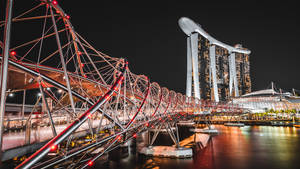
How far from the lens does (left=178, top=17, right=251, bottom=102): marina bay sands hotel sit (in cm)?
9900

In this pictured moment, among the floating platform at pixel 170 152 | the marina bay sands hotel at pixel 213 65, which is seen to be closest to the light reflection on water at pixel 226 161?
the floating platform at pixel 170 152

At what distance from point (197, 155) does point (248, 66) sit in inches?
6223

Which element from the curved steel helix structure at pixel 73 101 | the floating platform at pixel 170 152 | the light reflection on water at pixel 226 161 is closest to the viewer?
the curved steel helix structure at pixel 73 101

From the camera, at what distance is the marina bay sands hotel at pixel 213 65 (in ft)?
325

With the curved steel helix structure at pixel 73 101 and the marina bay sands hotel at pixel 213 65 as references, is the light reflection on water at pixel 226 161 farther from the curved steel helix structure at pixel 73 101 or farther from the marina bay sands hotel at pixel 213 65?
the marina bay sands hotel at pixel 213 65

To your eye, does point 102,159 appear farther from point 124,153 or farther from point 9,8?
point 9,8

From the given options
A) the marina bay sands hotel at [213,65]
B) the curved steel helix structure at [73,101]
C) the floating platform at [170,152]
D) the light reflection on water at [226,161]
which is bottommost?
the light reflection on water at [226,161]

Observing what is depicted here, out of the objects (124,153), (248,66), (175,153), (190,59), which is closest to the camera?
(175,153)

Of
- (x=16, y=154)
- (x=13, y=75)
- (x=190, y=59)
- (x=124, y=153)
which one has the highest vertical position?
(x=190, y=59)

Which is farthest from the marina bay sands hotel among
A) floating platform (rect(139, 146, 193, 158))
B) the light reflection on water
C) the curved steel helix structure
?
the curved steel helix structure

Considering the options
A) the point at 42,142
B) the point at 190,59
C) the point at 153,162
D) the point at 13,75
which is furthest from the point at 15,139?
the point at 190,59

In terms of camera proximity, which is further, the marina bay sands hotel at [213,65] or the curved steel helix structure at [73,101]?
the marina bay sands hotel at [213,65]

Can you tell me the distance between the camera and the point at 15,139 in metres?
7.34

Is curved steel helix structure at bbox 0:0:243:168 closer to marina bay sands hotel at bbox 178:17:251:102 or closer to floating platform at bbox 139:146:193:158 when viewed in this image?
floating platform at bbox 139:146:193:158
